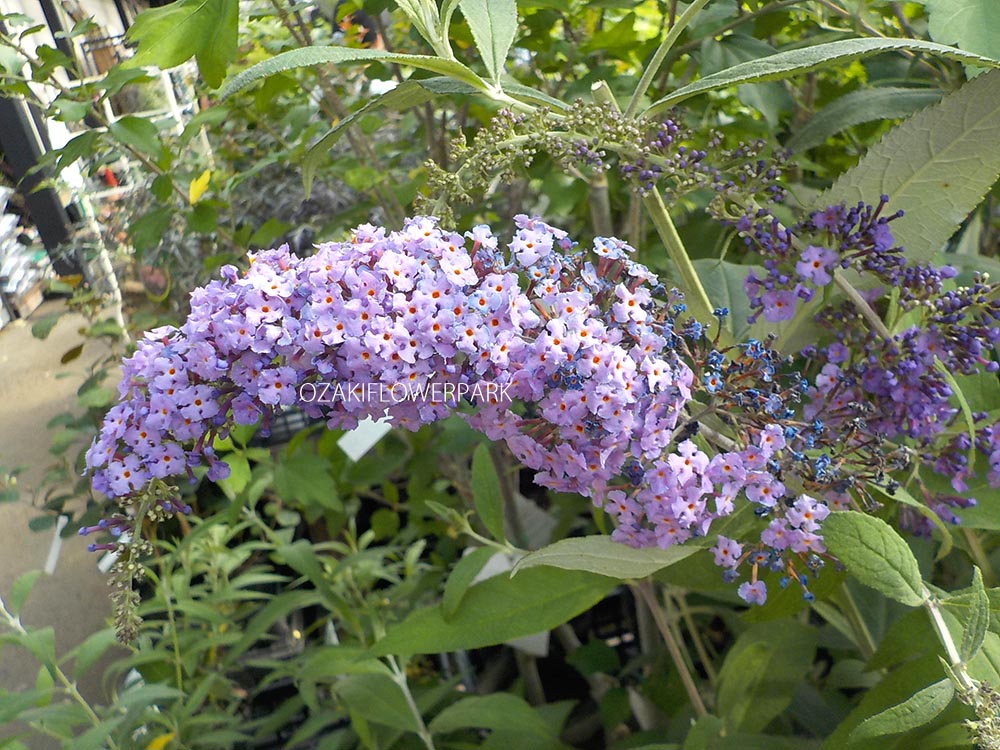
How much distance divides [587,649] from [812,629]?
1.51 feet

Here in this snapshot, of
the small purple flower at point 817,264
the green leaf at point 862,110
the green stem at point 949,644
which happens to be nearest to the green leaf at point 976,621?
the green stem at point 949,644

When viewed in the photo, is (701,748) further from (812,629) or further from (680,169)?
(680,169)

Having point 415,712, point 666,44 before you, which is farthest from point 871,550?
point 415,712

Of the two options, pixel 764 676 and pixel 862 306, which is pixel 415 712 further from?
pixel 862 306

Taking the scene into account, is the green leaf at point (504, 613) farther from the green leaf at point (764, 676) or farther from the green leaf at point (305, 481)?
the green leaf at point (305, 481)

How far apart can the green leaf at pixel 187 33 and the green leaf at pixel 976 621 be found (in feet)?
2.27

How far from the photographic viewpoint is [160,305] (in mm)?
1418

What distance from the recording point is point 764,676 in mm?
957

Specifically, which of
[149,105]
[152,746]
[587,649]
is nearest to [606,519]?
[587,649]

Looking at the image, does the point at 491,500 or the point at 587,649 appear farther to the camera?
the point at 587,649

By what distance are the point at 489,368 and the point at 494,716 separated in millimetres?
581

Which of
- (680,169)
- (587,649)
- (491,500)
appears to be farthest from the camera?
(587,649)

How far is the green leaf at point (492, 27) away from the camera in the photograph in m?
0.70

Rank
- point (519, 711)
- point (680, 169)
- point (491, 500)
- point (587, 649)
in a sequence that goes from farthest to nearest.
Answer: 1. point (587, 649)
2. point (519, 711)
3. point (491, 500)
4. point (680, 169)
